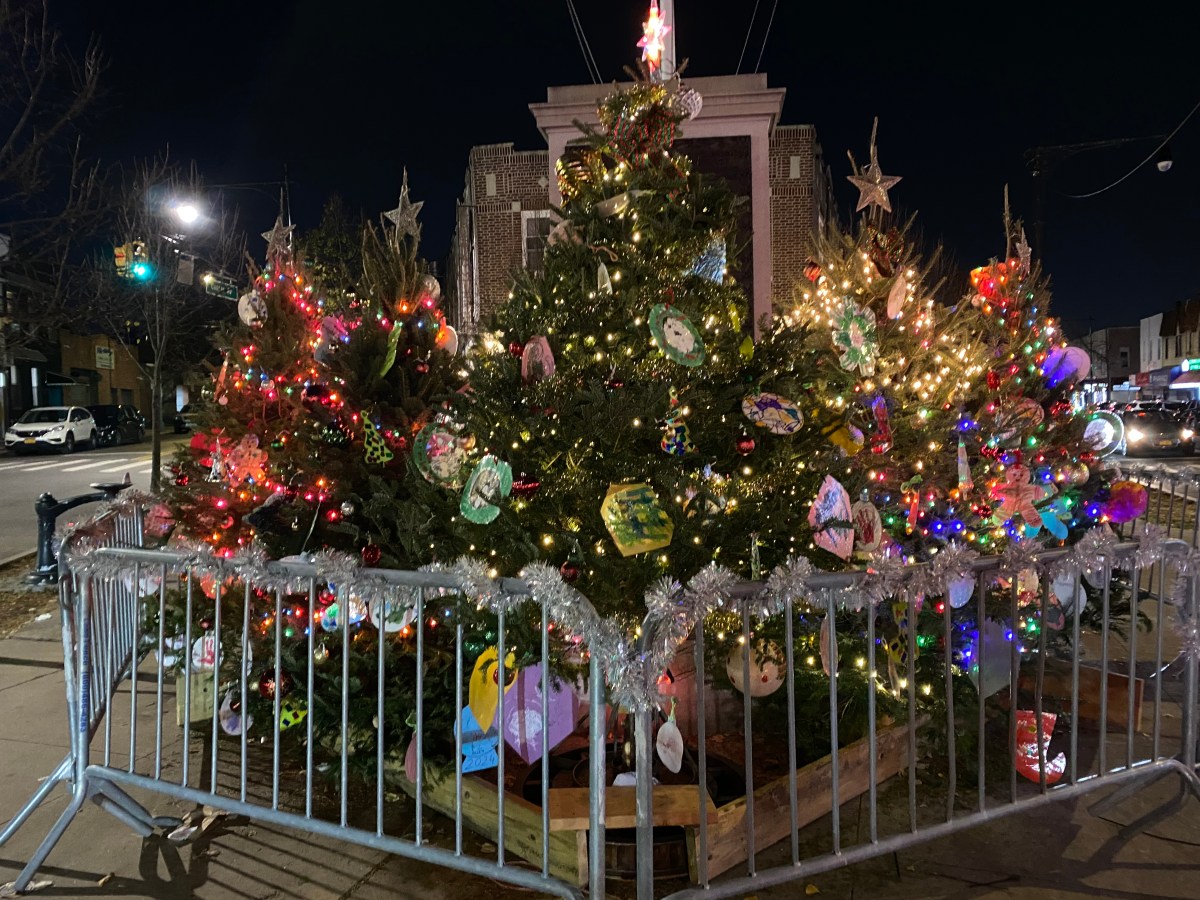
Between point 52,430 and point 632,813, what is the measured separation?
32004 millimetres

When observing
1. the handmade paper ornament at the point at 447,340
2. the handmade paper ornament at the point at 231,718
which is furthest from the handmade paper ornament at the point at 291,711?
the handmade paper ornament at the point at 447,340

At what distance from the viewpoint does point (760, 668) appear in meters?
3.85

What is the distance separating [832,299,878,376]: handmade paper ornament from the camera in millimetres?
4902

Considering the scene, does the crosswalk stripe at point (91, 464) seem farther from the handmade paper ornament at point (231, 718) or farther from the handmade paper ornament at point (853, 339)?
the handmade paper ornament at point (853, 339)

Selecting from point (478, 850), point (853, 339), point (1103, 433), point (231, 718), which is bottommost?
point (478, 850)

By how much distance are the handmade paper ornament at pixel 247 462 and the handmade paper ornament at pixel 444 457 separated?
2022 mm

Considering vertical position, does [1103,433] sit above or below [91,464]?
above

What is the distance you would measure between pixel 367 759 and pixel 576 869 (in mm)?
1395

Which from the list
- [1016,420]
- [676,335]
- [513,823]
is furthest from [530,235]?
[513,823]

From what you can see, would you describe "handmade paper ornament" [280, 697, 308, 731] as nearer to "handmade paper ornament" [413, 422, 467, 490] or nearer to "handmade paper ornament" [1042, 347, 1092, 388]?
"handmade paper ornament" [413, 422, 467, 490]

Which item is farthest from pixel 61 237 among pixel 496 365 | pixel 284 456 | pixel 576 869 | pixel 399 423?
pixel 576 869

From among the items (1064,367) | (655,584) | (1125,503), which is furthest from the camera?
(1064,367)

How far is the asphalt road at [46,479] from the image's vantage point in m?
11.9

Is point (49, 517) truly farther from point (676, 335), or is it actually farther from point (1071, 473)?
point (1071, 473)
